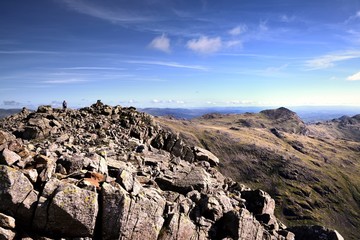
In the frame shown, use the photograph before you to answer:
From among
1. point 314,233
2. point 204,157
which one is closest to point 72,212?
point 314,233

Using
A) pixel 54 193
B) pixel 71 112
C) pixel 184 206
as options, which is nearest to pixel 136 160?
pixel 184 206

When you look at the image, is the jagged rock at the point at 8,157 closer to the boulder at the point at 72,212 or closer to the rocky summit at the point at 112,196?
the rocky summit at the point at 112,196

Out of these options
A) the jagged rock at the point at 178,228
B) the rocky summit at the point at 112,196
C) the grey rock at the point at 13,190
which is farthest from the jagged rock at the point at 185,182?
the grey rock at the point at 13,190

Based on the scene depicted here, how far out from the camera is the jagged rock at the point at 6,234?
896 inches

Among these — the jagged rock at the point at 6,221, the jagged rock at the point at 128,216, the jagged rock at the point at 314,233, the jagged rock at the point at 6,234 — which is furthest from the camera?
the jagged rock at the point at 314,233

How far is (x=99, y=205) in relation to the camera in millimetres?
26484

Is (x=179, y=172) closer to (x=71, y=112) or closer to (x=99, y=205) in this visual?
(x=99, y=205)

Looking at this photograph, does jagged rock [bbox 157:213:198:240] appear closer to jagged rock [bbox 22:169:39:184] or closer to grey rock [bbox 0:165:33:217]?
grey rock [bbox 0:165:33:217]

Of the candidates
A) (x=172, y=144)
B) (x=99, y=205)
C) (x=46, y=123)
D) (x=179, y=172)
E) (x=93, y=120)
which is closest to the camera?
(x=99, y=205)

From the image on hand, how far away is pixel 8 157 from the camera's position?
2775 centimetres

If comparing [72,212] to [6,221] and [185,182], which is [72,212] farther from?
[185,182]

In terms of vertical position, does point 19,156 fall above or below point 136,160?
above

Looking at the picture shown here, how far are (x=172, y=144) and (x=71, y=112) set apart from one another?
22.8 meters

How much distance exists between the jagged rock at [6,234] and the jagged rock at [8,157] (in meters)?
6.22
